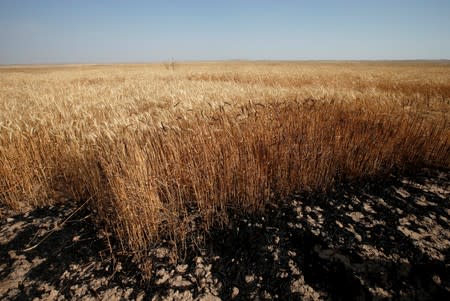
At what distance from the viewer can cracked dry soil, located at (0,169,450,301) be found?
1.43 meters

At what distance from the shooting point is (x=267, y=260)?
1645mm

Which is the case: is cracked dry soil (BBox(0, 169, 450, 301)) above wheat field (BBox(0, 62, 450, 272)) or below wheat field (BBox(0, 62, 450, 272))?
below

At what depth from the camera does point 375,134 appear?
9.26 feet

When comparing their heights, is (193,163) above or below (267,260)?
above

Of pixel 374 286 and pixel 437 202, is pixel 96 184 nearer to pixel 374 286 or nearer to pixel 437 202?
pixel 374 286

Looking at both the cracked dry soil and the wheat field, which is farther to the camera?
the wheat field

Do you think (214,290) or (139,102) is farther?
(139,102)

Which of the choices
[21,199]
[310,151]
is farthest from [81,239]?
[310,151]

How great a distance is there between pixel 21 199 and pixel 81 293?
153 centimetres

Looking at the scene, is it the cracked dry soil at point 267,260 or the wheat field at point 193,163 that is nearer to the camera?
the cracked dry soil at point 267,260

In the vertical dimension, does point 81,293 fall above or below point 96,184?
below

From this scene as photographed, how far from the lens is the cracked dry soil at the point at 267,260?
143 cm

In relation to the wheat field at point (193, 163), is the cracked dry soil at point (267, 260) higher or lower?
lower

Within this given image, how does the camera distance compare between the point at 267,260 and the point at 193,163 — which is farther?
the point at 193,163
